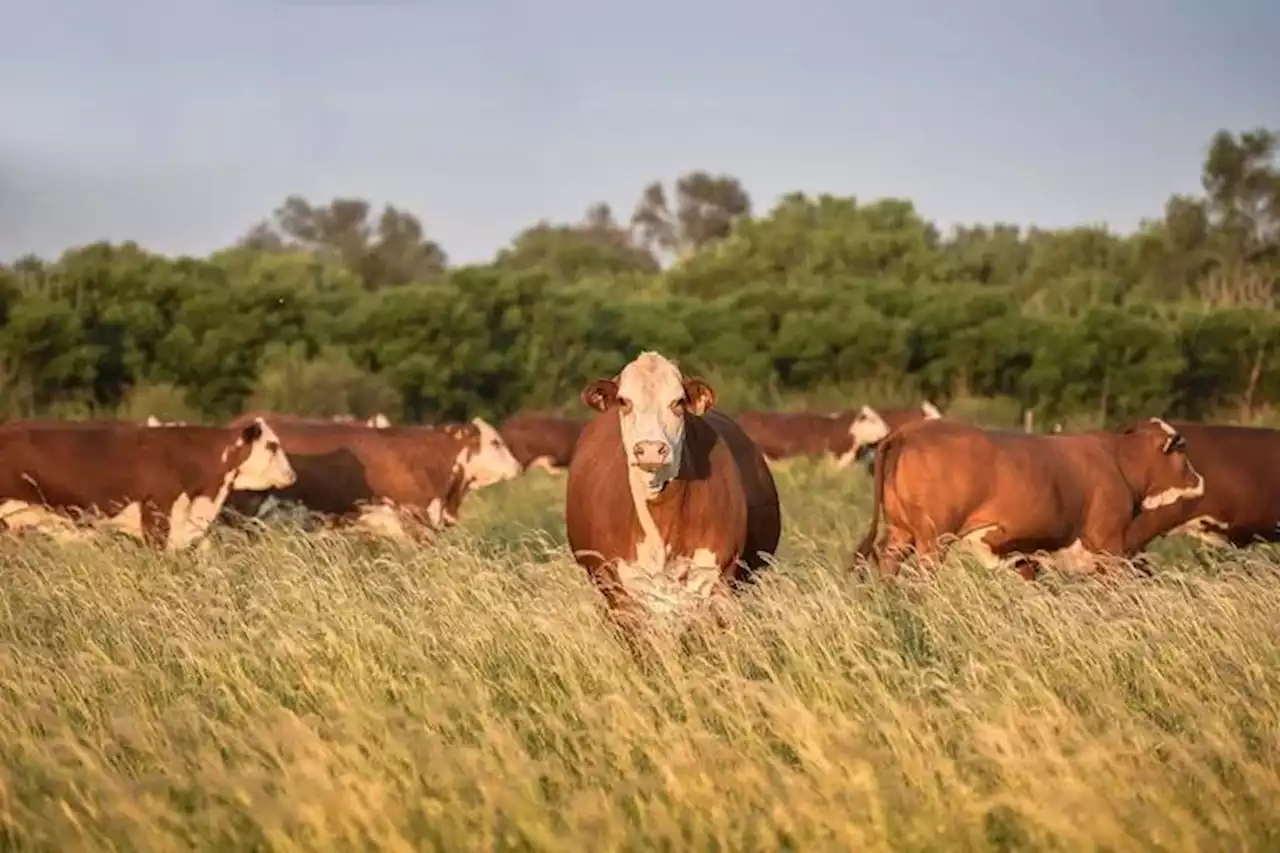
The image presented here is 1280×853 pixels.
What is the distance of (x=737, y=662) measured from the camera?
260 inches

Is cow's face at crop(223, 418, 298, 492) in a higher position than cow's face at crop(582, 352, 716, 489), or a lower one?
lower

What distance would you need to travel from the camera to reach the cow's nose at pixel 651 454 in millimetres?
7152

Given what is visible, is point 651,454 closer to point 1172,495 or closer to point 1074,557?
point 1074,557

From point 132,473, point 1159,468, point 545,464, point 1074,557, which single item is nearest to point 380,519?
point 132,473

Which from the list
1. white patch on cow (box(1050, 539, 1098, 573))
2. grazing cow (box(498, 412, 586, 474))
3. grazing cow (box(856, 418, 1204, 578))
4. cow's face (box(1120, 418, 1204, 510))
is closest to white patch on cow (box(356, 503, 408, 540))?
grazing cow (box(856, 418, 1204, 578))

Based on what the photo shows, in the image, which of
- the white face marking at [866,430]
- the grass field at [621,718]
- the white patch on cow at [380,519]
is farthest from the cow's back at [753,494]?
the white face marking at [866,430]

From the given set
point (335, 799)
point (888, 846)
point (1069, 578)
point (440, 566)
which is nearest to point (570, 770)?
point (335, 799)

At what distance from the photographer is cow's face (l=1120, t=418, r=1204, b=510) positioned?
40.7ft

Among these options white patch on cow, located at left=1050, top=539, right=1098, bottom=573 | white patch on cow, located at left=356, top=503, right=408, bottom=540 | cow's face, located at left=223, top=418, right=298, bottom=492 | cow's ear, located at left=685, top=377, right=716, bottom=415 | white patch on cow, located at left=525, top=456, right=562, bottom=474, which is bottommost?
white patch on cow, located at left=525, top=456, right=562, bottom=474

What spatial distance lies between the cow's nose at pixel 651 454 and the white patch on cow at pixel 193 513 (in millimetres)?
6341

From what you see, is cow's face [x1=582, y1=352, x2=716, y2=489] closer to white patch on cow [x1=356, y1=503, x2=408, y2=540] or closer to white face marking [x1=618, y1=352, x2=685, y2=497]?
white face marking [x1=618, y1=352, x2=685, y2=497]

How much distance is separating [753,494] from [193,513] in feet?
21.2

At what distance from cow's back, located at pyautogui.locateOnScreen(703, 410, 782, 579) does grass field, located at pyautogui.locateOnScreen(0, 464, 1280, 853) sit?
0.73ft

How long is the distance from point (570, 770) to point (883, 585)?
3326 mm
